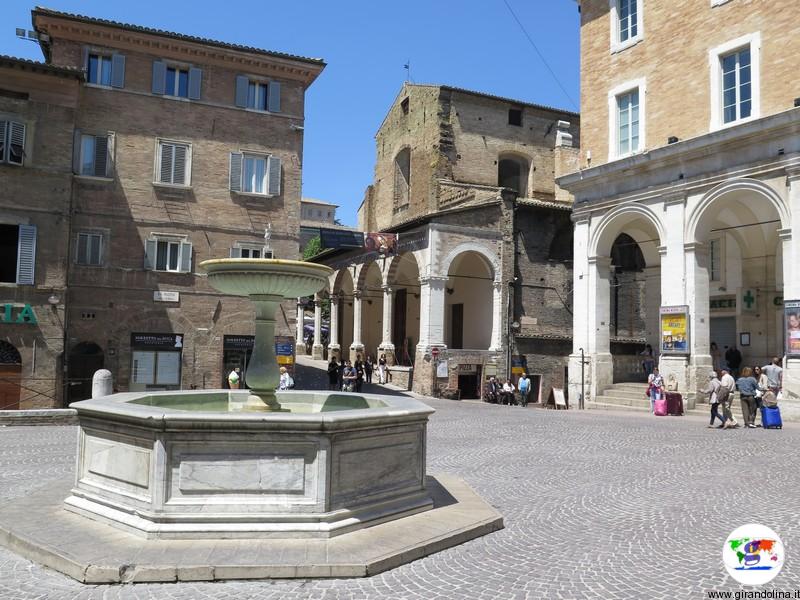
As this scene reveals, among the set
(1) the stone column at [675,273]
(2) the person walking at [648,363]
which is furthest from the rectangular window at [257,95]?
(2) the person walking at [648,363]

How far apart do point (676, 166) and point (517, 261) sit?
9.99m

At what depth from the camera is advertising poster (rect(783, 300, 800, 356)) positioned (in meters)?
17.2

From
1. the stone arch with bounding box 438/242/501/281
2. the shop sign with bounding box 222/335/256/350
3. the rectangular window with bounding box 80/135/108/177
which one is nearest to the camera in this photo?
the rectangular window with bounding box 80/135/108/177

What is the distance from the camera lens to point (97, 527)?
6066 mm

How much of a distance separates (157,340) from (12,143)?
24.1 feet

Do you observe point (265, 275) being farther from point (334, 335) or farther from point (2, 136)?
point (334, 335)

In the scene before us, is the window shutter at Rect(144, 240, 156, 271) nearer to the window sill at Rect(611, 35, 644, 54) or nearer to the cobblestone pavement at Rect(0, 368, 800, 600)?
the cobblestone pavement at Rect(0, 368, 800, 600)

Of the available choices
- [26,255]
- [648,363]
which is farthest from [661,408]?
[26,255]

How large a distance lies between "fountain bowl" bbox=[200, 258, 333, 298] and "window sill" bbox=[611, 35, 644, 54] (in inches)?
745

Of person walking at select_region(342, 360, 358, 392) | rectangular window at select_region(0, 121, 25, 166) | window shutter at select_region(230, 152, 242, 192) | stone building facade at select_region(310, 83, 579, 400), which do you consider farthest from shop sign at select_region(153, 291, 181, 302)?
stone building facade at select_region(310, 83, 579, 400)

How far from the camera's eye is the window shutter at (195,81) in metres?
23.5

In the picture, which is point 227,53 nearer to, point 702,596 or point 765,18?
point 765,18

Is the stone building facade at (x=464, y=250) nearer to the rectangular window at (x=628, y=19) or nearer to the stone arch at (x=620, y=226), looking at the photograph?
the stone arch at (x=620, y=226)

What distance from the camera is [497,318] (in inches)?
1159
